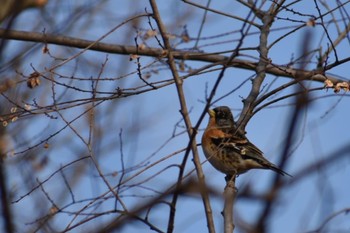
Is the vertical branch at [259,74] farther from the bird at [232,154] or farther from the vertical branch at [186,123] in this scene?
the vertical branch at [186,123]

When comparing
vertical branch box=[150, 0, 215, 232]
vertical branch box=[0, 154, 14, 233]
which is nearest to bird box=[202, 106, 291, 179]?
vertical branch box=[150, 0, 215, 232]

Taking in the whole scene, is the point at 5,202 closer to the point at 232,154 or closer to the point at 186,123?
the point at 186,123

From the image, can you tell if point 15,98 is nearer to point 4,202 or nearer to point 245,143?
point 245,143

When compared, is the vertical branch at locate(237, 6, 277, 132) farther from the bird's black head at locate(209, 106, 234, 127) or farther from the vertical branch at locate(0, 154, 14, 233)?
the vertical branch at locate(0, 154, 14, 233)

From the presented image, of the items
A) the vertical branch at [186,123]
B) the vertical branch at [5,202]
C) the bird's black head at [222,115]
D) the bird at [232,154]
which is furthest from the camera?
the bird's black head at [222,115]

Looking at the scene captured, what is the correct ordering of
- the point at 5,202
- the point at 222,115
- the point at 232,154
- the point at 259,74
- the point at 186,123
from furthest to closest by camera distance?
the point at 222,115, the point at 232,154, the point at 259,74, the point at 186,123, the point at 5,202

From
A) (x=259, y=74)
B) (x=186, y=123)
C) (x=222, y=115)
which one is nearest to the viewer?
(x=186, y=123)

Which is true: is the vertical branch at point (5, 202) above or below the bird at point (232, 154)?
below

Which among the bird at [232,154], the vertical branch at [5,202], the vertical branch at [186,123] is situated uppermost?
the bird at [232,154]

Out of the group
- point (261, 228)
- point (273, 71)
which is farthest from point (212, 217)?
point (273, 71)

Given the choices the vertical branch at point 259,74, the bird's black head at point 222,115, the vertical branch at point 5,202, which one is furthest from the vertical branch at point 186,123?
the bird's black head at point 222,115

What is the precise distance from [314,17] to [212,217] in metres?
2.85

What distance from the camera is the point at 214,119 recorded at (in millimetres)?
8016

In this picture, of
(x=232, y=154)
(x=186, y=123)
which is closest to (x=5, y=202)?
(x=186, y=123)
